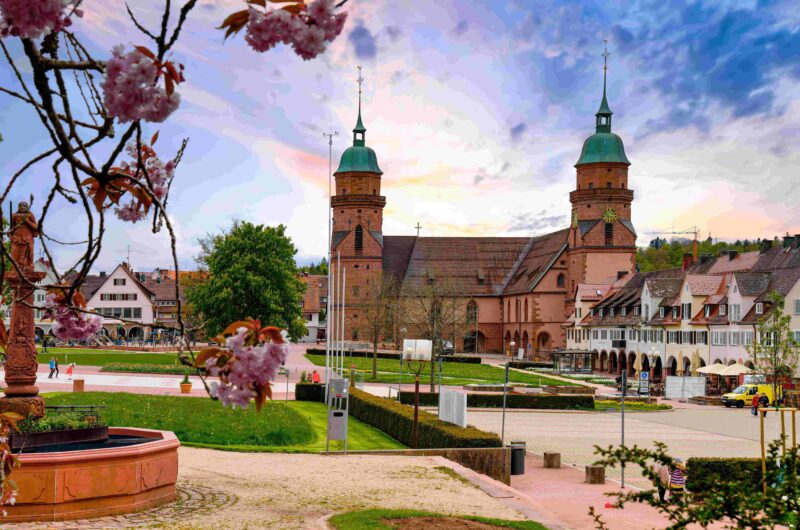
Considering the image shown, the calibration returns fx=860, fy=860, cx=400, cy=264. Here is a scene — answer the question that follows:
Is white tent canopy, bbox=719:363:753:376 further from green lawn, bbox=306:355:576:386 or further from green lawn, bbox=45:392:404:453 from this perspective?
green lawn, bbox=45:392:404:453

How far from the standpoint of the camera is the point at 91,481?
41.4 ft

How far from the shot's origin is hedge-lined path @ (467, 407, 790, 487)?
87.1 feet

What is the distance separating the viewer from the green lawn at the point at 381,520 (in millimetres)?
12016

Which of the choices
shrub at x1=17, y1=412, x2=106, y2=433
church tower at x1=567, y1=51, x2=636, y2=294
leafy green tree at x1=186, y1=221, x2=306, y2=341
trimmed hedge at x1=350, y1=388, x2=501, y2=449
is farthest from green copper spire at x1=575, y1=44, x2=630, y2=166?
shrub at x1=17, y1=412, x2=106, y2=433

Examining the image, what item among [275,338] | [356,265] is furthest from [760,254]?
[275,338]

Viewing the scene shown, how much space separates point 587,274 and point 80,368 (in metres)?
56.1

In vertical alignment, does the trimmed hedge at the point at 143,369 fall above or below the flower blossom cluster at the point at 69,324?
below

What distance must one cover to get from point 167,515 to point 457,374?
52.3 meters

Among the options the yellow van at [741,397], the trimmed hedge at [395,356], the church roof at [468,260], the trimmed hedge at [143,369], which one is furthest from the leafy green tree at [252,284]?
the church roof at [468,260]

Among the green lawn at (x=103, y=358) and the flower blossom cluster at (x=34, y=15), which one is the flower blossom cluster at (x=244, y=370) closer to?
the flower blossom cluster at (x=34, y=15)

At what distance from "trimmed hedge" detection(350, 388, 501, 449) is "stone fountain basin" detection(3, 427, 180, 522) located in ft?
27.5

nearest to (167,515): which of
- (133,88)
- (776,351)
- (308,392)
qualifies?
(133,88)

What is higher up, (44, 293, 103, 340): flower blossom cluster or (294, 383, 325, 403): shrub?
(44, 293, 103, 340): flower blossom cluster

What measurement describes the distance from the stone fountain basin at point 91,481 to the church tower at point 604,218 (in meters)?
83.3
